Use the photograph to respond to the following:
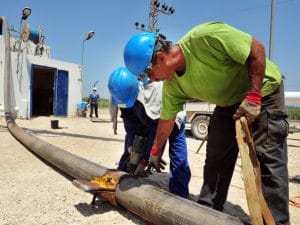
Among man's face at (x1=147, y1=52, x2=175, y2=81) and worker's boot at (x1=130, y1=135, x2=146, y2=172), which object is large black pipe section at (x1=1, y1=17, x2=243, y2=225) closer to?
worker's boot at (x1=130, y1=135, x2=146, y2=172)

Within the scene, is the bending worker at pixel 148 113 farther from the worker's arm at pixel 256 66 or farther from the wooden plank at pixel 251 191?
the worker's arm at pixel 256 66

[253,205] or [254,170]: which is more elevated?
[254,170]

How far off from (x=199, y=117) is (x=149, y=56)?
9118 millimetres

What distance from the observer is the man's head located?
8.48 feet

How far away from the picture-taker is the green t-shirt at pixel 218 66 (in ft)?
7.30

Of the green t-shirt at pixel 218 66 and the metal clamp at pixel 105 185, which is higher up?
the green t-shirt at pixel 218 66

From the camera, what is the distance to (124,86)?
3.80 meters

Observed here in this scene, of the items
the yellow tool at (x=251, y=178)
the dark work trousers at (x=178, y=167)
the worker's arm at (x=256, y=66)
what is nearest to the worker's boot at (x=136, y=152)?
the dark work trousers at (x=178, y=167)

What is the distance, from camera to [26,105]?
14.0 m

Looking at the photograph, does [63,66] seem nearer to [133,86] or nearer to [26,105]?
[26,105]

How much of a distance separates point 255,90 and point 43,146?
13.9 ft

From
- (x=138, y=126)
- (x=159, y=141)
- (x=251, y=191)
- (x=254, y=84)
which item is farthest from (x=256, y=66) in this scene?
(x=138, y=126)

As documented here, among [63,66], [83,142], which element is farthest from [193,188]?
[63,66]

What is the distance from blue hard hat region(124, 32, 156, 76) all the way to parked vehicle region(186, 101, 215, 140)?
8.80 m
